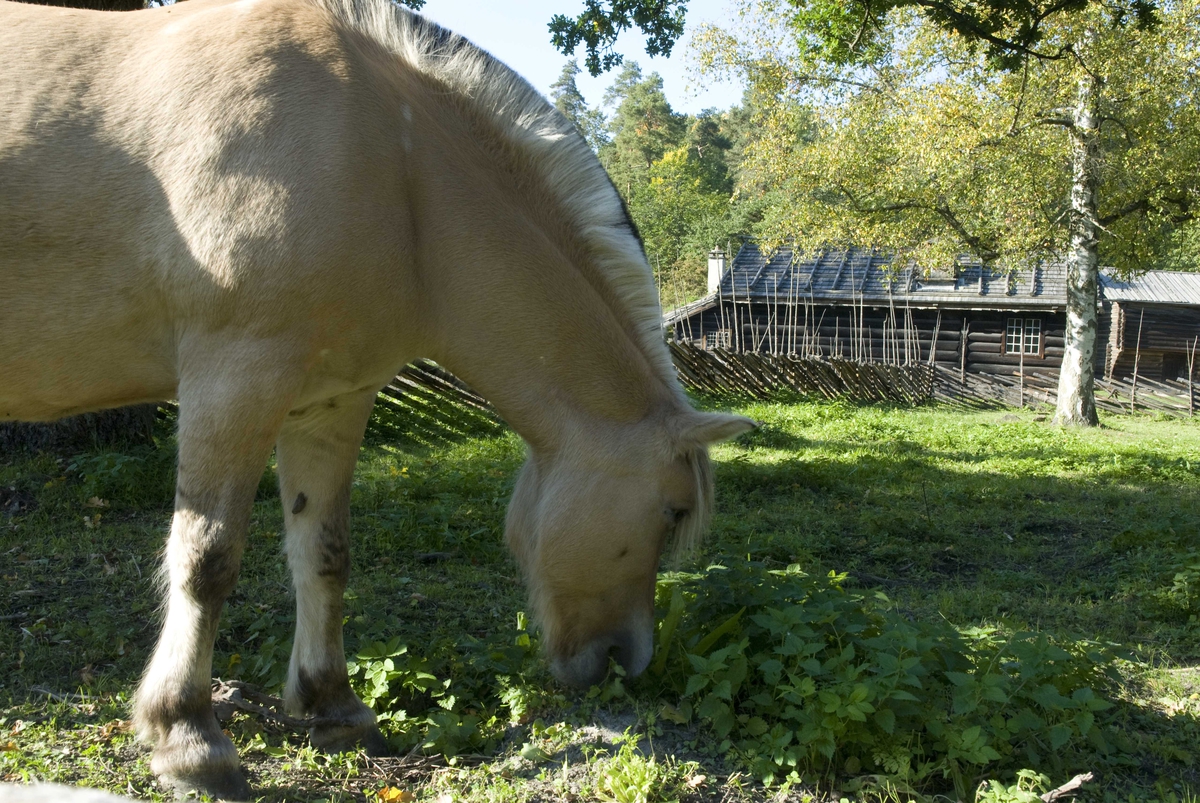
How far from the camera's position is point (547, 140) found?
3090mm

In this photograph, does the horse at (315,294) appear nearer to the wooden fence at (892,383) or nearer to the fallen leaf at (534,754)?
the fallen leaf at (534,754)

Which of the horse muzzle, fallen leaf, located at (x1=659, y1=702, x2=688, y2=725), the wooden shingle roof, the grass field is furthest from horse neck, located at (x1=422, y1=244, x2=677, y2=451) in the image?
the wooden shingle roof

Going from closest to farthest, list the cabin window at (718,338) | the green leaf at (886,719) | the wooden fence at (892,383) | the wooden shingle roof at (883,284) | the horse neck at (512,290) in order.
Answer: the green leaf at (886,719)
the horse neck at (512,290)
the wooden fence at (892,383)
the wooden shingle roof at (883,284)
the cabin window at (718,338)

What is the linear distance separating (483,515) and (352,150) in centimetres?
340

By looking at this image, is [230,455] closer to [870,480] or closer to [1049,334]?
[870,480]

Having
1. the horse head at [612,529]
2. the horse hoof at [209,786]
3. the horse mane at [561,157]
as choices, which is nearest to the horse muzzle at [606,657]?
the horse head at [612,529]

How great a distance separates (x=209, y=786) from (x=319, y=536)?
893mm

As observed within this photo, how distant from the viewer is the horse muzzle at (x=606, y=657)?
3008mm

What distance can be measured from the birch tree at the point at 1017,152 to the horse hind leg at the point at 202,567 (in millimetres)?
13536

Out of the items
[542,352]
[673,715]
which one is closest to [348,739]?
[673,715]

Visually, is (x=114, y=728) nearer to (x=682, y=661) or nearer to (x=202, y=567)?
(x=202, y=567)

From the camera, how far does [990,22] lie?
6.61 meters

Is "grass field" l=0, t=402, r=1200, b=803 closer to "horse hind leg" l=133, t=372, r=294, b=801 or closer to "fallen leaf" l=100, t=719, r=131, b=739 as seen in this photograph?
"fallen leaf" l=100, t=719, r=131, b=739

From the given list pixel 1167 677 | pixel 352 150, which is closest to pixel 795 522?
pixel 1167 677
